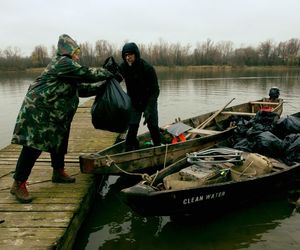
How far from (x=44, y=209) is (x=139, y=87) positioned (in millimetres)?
2526

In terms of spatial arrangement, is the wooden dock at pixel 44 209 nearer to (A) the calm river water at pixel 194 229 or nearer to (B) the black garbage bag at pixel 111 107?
(A) the calm river water at pixel 194 229

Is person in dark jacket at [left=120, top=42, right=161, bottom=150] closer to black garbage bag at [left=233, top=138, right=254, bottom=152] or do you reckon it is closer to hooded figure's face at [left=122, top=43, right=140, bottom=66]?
hooded figure's face at [left=122, top=43, right=140, bottom=66]

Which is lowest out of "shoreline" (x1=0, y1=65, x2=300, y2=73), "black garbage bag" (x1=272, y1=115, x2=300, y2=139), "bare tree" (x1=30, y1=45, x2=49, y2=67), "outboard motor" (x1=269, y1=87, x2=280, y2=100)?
"black garbage bag" (x1=272, y1=115, x2=300, y2=139)

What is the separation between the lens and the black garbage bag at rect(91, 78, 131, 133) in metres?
4.80

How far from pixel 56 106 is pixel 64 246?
1714 mm

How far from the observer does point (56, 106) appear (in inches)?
168

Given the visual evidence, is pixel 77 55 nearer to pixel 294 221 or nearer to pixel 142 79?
pixel 142 79

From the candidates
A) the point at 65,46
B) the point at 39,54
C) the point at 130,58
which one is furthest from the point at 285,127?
the point at 39,54

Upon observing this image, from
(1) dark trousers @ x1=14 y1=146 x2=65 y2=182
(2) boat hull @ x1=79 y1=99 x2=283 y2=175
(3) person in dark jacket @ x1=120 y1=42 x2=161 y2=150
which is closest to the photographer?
(1) dark trousers @ x1=14 y1=146 x2=65 y2=182

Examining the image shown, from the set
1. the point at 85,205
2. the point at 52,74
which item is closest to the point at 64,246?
the point at 85,205

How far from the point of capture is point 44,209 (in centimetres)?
414

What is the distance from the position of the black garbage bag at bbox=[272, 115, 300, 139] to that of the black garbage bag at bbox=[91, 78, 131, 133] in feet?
12.3

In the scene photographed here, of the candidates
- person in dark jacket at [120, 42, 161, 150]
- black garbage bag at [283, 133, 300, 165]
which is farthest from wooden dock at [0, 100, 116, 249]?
black garbage bag at [283, 133, 300, 165]

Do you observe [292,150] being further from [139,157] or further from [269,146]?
[139,157]
